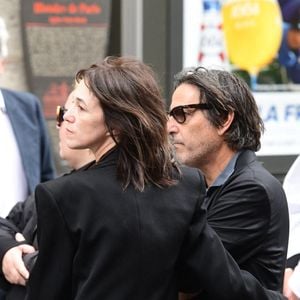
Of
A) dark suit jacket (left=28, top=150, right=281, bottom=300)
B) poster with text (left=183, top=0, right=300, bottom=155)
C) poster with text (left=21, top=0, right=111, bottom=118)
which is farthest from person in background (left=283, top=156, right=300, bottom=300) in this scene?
poster with text (left=21, top=0, right=111, bottom=118)

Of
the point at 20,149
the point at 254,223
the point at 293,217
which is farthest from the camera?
the point at 20,149

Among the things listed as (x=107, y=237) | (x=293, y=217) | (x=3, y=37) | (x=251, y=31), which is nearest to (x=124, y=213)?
(x=107, y=237)

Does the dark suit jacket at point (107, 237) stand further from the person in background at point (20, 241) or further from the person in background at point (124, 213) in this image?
the person in background at point (20, 241)

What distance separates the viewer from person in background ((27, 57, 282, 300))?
262 centimetres

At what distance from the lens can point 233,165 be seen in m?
3.31

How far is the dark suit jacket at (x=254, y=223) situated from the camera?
305 cm

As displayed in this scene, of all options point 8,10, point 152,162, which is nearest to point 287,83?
point 8,10

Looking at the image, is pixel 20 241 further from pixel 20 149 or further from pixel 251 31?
pixel 251 31

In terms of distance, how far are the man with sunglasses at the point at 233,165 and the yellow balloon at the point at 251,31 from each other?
3.19 meters

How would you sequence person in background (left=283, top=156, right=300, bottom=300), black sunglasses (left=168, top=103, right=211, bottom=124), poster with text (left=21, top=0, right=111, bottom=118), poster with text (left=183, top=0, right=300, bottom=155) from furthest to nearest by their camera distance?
1. poster with text (left=183, top=0, right=300, bottom=155)
2. poster with text (left=21, top=0, right=111, bottom=118)
3. person in background (left=283, top=156, right=300, bottom=300)
4. black sunglasses (left=168, top=103, right=211, bottom=124)

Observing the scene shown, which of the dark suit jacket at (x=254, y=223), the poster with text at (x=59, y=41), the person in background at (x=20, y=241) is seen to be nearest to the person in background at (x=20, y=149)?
the person in background at (x=20, y=241)

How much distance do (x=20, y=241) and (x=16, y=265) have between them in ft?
0.71

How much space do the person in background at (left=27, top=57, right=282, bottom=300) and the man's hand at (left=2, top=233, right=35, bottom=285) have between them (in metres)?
0.43

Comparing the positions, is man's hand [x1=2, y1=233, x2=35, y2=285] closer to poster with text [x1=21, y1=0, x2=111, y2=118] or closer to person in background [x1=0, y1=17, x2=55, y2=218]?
person in background [x1=0, y1=17, x2=55, y2=218]
